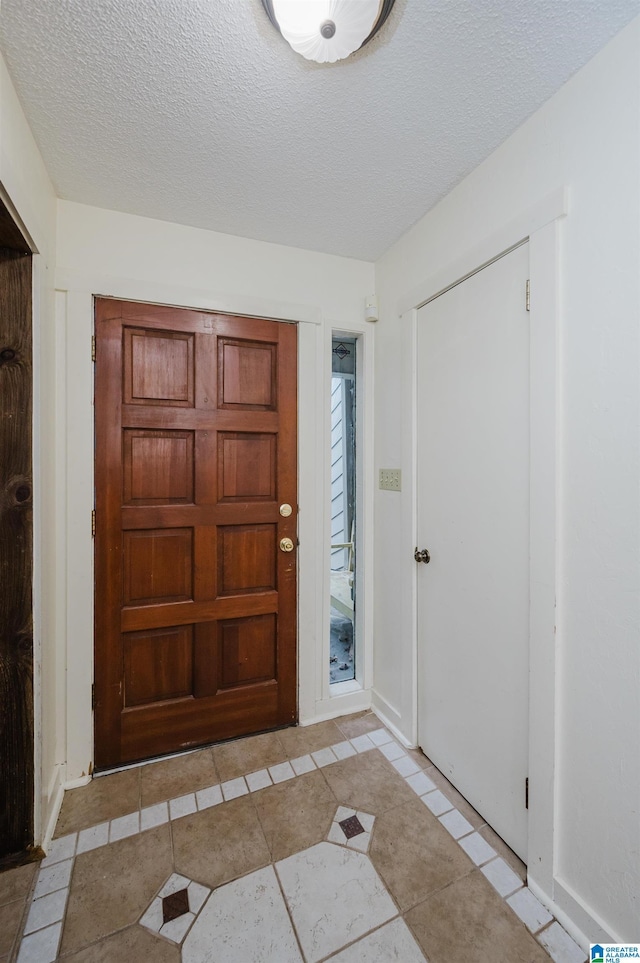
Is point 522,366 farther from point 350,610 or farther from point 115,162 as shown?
point 350,610

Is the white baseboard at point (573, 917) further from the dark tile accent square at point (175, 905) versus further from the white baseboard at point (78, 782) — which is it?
the white baseboard at point (78, 782)

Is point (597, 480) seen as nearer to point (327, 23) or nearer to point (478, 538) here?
Result: point (478, 538)

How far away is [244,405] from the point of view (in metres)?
1.89

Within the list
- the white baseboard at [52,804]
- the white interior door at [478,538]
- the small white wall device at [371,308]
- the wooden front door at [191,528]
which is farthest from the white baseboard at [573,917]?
the small white wall device at [371,308]

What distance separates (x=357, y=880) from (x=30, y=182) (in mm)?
2412

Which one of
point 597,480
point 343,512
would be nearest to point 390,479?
point 597,480

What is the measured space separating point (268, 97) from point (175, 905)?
7.70 ft

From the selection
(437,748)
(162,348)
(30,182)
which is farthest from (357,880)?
(30,182)

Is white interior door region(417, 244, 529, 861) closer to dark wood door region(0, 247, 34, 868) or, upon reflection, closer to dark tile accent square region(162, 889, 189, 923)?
dark tile accent square region(162, 889, 189, 923)

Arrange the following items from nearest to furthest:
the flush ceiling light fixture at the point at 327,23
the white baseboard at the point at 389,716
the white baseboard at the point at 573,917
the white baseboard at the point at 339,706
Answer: the flush ceiling light fixture at the point at 327,23
the white baseboard at the point at 573,917
the white baseboard at the point at 389,716
the white baseboard at the point at 339,706

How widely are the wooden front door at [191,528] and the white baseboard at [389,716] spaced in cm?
44

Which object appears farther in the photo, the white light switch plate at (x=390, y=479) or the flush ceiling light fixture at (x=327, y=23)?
the white light switch plate at (x=390, y=479)

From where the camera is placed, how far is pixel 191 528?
1.81 metres

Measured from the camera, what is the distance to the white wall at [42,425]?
3.88ft
